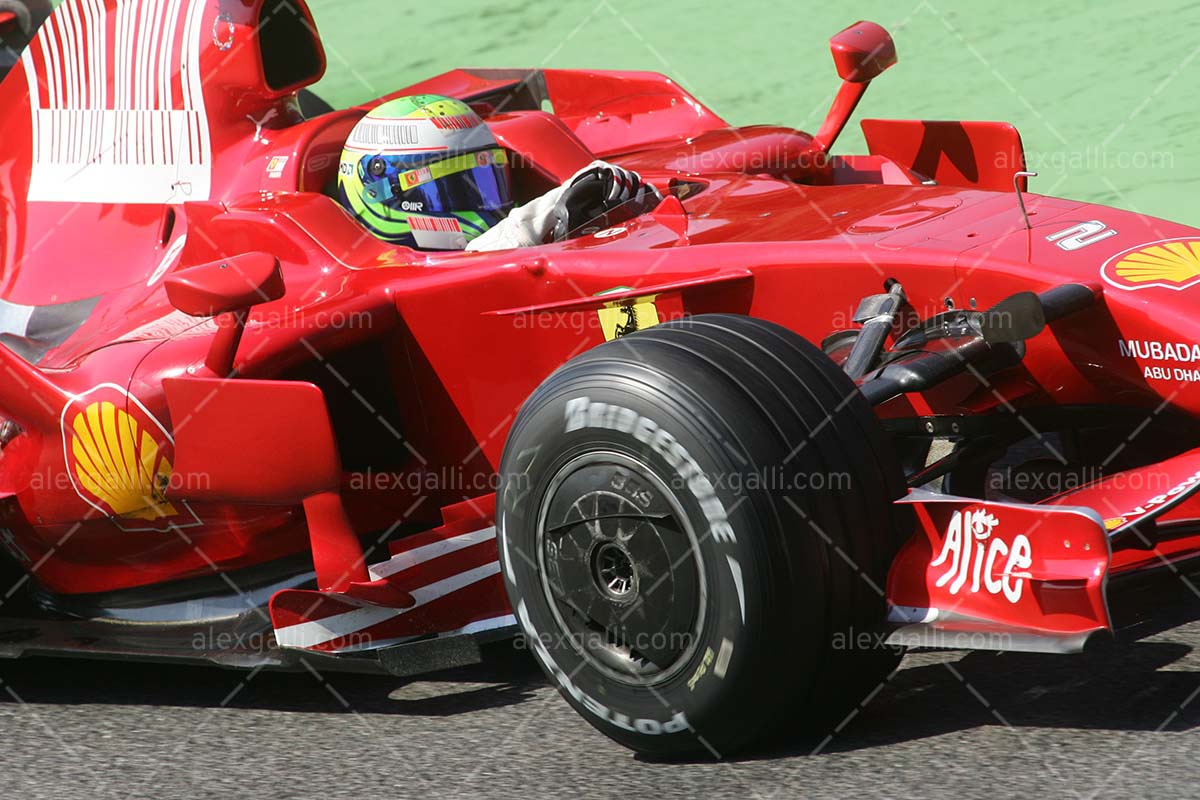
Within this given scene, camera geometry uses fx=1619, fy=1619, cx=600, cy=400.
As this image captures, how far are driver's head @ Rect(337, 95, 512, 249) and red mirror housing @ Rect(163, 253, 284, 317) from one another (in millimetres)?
809

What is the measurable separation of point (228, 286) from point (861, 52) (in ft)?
7.82

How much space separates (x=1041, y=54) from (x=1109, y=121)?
0.70 meters

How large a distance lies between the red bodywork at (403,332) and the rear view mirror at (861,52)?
0.13 feet

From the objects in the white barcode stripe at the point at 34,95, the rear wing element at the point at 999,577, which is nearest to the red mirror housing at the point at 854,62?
the rear wing element at the point at 999,577

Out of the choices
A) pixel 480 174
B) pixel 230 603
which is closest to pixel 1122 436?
pixel 480 174

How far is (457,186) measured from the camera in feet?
13.7

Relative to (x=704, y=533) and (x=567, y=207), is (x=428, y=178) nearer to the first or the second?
(x=567, y=207)

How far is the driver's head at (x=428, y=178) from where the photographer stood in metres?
4.16

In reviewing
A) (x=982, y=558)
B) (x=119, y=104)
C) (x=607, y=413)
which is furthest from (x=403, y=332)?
(x=119, y=104)

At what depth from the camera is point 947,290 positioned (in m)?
3.29

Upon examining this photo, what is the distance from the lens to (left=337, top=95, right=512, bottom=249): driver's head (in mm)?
4156

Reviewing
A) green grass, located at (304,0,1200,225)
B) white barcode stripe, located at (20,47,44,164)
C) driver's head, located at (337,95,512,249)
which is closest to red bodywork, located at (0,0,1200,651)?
driver's head, located at (337,95,512,249)

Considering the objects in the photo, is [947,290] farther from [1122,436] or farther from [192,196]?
[192,196]

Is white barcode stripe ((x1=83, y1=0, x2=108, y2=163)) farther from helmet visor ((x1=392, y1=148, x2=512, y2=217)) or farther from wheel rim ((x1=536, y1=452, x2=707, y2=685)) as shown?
wheel rim ((x1=536, y1=452, x2=707, y2=685))
